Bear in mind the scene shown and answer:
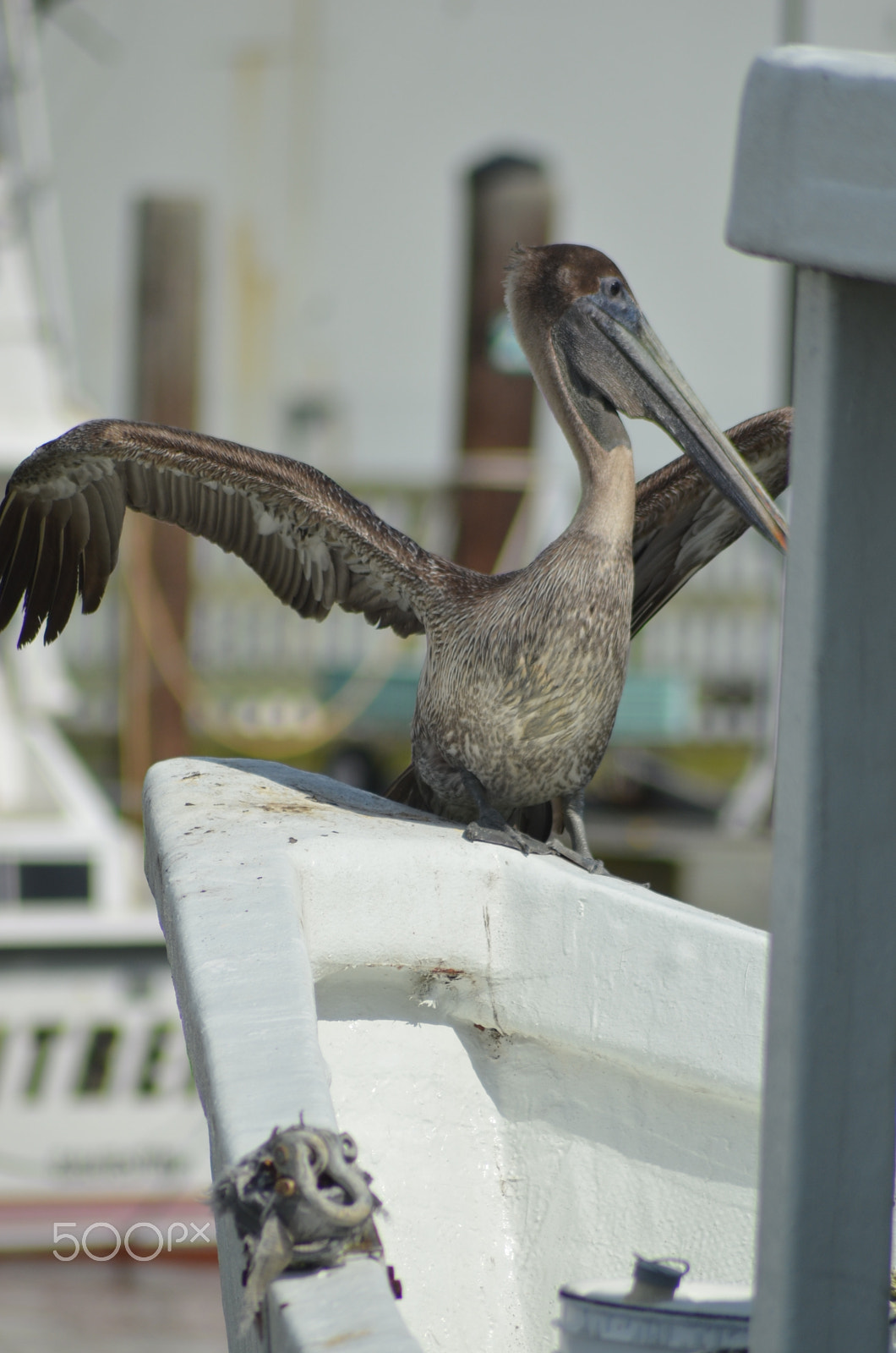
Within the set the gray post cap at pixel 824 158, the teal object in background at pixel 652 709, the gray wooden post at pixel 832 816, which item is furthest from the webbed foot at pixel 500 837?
the teal object in background at pixel 652 709

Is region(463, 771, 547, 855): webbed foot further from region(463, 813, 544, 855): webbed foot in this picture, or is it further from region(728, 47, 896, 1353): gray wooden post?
region(728, 47, 896, 1353): gray wooden post

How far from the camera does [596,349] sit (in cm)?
234

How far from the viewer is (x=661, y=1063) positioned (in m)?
1.75

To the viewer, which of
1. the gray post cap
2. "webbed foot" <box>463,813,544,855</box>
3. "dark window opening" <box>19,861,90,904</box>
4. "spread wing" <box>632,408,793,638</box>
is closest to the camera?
the gray post cap

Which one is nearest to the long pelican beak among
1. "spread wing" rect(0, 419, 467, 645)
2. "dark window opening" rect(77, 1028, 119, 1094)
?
"spread wing" rect(0, 419, 467, 645)

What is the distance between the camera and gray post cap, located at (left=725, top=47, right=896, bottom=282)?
714 millimetres

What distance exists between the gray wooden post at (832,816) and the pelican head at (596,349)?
1411 mm

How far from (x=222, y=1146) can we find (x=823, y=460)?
729mm

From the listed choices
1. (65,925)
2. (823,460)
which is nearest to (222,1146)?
(823,460)

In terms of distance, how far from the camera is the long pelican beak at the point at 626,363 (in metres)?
2.24

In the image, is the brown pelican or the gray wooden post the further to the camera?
the brown pelican

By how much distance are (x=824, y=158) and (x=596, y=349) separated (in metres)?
1.65

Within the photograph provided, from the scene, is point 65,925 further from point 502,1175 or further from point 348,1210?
point 348,1210

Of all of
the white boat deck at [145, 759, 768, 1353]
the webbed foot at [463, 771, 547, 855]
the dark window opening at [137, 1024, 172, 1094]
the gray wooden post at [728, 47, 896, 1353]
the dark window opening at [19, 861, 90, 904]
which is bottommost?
the dark window opening at [137, 1024, 172, 1094]
